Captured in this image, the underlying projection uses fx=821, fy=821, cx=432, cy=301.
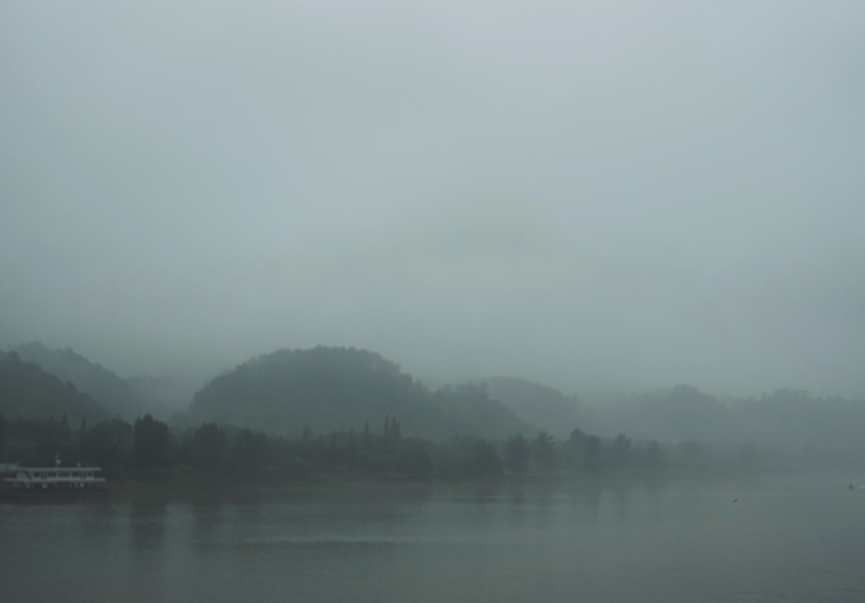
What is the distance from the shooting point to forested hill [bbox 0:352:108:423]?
3947 inches

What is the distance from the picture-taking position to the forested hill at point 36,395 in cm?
10025

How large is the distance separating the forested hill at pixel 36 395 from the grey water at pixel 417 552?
5269 cm

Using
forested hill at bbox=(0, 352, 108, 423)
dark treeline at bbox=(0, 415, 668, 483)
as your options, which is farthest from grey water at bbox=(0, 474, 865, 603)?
forested hill at bbox=(0, 352, 108, 423)

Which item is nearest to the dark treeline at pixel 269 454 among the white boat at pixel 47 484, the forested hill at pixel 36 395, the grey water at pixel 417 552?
the white boat at pixel 47 484


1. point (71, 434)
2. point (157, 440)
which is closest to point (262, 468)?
point (157, 440)

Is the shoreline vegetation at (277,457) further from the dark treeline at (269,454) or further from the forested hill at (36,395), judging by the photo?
the forested hill at (36,395)

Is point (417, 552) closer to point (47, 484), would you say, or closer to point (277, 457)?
point (47, 484)

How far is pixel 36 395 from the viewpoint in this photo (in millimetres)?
107250

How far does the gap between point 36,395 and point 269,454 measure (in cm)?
4976

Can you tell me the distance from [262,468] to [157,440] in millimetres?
10319

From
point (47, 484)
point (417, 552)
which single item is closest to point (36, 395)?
point (47, 484)

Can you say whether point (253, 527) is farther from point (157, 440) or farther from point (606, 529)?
point (157, 440)

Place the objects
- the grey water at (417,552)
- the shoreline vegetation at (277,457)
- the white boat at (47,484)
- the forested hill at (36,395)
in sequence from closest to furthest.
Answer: the grey water at (417,552) → the white boat at (47,484) → the shoreline vegetation at (277,457) → the forested hill at (36,395)

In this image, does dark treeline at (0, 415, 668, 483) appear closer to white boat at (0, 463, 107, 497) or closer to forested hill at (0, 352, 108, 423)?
white boat at (0, 463, 107, 497)
